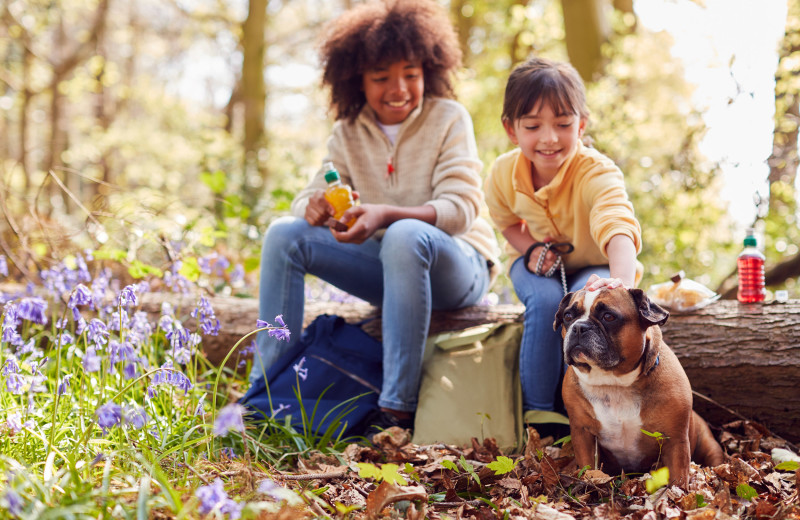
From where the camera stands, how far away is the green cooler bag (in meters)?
2.84

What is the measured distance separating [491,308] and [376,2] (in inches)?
73.0

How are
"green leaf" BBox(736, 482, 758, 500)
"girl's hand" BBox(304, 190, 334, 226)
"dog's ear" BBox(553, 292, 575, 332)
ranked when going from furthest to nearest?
"girl's hand" BBox(304, 190, 334, 226) < "dog's ear" BBox(553, 292, 575, 332) < "green leaf" BBox(736, 482, 758, 500)

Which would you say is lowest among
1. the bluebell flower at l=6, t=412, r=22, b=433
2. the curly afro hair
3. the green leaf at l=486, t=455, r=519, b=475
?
the green leaf at l=486, t=455, r=519, b=475

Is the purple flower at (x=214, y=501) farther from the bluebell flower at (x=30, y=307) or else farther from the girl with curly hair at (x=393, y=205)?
the bluebell flower at (x=30, y=307)

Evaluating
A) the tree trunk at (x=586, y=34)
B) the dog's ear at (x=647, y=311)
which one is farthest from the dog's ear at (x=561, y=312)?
the tree trunk at (x=586, y=34)

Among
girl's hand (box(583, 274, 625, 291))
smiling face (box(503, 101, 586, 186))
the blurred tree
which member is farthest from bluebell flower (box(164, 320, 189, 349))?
the blurred tree

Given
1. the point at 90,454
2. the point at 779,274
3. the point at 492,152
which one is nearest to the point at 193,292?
the point at 90,454

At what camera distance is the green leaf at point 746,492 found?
6.75ft

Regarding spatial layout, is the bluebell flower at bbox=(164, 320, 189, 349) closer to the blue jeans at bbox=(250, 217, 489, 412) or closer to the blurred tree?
the blue jeans at bbox=(250, 217, 489, 412)

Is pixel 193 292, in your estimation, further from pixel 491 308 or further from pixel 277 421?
pixel 491 308

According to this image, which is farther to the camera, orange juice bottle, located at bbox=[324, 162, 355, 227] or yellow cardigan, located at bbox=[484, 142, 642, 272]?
orange juice bottle, located at bbox=[324, 162, 355, 227]

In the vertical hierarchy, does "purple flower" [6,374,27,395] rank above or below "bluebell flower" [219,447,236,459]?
above

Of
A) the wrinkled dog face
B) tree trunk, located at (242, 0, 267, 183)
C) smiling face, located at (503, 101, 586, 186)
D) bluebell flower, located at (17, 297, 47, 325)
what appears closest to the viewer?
the wrinkled dog face

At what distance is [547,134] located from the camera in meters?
2.77
